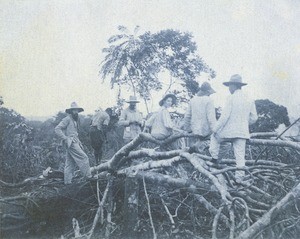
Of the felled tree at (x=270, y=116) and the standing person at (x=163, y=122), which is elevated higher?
the felled tree at (x=270, y=116)

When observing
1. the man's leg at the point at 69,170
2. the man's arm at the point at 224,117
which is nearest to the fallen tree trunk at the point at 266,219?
the man's arm at the point at 224,117

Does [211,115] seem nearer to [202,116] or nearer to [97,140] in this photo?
[202,116]

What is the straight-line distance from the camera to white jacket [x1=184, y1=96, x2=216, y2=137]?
5457mm

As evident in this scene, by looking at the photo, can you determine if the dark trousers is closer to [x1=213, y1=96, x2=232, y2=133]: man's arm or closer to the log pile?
the log pile

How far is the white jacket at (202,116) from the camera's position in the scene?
5.46 meters

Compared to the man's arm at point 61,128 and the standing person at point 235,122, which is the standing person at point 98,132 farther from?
the standing person at point 235,122

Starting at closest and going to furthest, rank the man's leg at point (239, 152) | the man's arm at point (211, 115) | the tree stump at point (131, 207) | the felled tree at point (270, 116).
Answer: the tree stump at point (131, 207), the man's leg at point (239, 152), the man's arm at point (211, 115), the felled tree at point (270, 116)

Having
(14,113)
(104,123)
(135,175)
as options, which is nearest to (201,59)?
(104,123)

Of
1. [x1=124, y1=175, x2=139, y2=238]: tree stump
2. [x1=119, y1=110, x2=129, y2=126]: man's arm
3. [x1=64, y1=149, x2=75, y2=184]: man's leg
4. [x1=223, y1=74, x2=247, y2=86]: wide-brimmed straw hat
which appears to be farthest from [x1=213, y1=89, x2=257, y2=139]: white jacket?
[x1=119, y1=110, x2=129, y2=126]: man's arm

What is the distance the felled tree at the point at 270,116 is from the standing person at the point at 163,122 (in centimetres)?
870

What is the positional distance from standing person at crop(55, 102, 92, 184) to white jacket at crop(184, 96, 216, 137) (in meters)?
2.05

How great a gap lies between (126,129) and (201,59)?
7.33 m

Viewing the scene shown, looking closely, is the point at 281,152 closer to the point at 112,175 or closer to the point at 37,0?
the point at 112,175

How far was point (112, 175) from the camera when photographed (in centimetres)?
546
